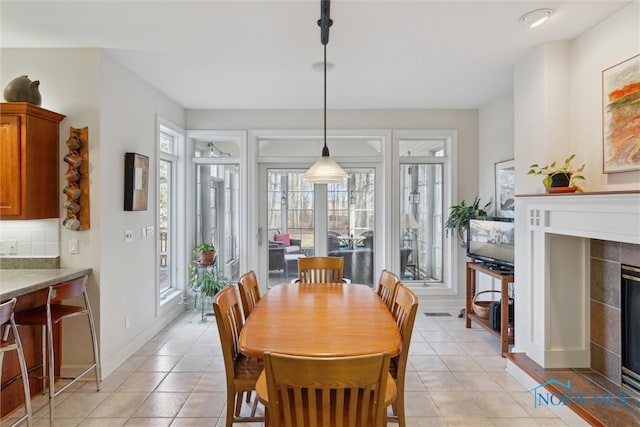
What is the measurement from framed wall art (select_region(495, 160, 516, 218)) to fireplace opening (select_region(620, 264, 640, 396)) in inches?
54.8

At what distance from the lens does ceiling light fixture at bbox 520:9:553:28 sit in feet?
7.32

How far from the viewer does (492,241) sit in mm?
3512

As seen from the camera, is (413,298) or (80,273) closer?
(413,298)

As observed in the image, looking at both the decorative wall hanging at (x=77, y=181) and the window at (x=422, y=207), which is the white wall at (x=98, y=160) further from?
the window at (x=422, y=207)

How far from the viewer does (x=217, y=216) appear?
187 inches

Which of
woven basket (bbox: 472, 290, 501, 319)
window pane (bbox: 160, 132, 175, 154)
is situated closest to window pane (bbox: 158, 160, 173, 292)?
window pane (bbox: 160, 132, 175, 154)

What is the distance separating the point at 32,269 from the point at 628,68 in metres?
4.50

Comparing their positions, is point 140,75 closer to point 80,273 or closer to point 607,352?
point 80,273

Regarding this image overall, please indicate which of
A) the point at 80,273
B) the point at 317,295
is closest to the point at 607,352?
the point at 317,295

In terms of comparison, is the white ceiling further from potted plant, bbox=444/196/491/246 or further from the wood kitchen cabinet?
potted plant, bbox=444/196/491/246

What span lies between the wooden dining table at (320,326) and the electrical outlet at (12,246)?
6.87 ft

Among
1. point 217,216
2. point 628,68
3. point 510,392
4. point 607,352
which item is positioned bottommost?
point 510,392

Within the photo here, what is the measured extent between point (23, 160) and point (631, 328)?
4382mm

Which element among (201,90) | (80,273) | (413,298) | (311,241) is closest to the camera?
(413,298)
